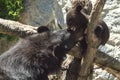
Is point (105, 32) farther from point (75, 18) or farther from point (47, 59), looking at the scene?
point (47, 59)

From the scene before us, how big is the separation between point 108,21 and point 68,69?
7.53 feet

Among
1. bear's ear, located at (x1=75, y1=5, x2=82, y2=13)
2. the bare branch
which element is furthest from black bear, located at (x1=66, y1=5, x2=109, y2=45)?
the bare branch

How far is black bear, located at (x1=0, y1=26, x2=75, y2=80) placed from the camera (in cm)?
330

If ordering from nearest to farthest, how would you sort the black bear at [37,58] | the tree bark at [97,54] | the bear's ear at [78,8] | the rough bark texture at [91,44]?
1. the rough bark texture at [91,44]
2. the bear's ear at [78,8]
3. the black bear at [37,58]
4. the tree bark at [97,54]

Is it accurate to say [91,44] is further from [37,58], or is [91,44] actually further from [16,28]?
[16,28]

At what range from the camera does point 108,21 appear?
18.7 feet

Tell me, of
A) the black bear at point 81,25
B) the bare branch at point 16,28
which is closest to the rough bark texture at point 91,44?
the black bear at point 81,25

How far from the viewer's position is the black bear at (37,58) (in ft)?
10.8

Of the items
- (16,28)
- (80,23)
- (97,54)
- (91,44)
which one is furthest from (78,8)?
(16,28)

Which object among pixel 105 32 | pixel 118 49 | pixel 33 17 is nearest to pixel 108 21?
pixel 118 49

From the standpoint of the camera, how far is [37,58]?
10.8 ft

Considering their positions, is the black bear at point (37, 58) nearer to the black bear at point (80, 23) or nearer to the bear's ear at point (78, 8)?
the black bear at point (80, 23)

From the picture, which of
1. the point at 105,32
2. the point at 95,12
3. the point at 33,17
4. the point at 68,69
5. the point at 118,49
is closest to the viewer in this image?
the point at 95,12

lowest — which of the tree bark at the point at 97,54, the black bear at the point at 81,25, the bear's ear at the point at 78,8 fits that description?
the tree bark at the point at 97,54
